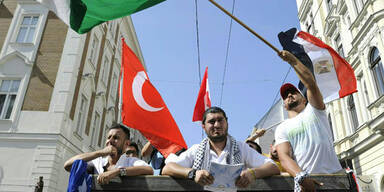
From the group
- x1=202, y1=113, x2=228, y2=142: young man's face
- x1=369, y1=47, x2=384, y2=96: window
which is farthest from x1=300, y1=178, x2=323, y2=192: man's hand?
x1=369, y1=47, x2=384, y2=96: window

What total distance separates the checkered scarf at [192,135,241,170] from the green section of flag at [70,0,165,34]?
8.00 ft

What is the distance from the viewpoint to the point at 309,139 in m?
2.56

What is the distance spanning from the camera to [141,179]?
7.93ft

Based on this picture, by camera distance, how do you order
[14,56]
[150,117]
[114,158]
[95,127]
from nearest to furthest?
[114,158] < [150,117] < [14,56] < [95,127]

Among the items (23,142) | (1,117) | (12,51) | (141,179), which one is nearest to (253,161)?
(141,179)

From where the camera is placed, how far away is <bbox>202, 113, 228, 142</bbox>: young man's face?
2561mm

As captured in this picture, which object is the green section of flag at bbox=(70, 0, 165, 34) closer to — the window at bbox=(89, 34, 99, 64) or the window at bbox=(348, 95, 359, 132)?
the window at bbox=(89, 34, 99, 64)

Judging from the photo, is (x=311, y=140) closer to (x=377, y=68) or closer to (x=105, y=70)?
(x=377, y=68)

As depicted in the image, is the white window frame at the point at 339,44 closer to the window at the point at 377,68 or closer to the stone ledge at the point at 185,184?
the window at the point at 377,68

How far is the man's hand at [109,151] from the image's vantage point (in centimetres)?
302

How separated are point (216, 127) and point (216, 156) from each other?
250 mm

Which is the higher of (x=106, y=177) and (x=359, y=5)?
(x=359, y=5)

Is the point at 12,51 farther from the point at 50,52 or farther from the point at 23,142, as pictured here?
the point at 23,142

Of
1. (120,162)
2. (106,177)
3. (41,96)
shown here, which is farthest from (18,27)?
(106,177)
